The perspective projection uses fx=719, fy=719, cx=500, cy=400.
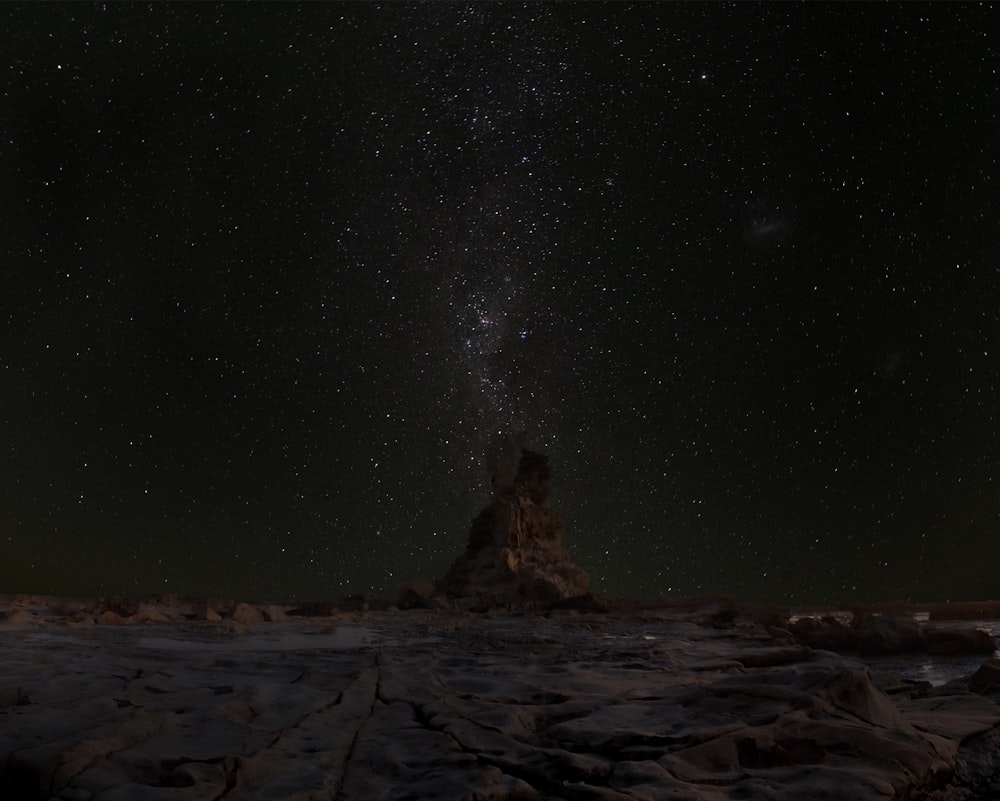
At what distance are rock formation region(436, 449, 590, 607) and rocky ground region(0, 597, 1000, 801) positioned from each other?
384 inches

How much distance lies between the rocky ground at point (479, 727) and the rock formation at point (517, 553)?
384 inches

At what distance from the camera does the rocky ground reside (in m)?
3.66

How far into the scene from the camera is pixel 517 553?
63.2 feet

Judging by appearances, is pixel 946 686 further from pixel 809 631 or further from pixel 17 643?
pixel 17 643

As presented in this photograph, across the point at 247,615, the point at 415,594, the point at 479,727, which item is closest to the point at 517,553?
the point at 415,594

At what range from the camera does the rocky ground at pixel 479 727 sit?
3.66m

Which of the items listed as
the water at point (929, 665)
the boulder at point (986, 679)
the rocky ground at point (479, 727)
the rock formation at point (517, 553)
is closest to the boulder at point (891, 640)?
the water at point (929, 665)

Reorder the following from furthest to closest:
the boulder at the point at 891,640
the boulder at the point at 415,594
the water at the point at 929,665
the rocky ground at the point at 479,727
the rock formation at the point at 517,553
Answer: the rock formation at the point at 517,553 → the boulder at the point at 415,594 → the boulder at the point at 891,640 → the water at the point at 929,665 → the rocky ground at the point at 479,727

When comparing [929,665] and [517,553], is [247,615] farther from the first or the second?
[929,665]

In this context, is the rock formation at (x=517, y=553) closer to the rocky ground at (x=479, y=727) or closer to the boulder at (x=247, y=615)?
the boulder at (x=247, y=615)

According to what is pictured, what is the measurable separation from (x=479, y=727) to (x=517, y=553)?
48.4 ft

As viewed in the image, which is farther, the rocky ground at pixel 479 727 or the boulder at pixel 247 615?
the boulder at pixel 247 615

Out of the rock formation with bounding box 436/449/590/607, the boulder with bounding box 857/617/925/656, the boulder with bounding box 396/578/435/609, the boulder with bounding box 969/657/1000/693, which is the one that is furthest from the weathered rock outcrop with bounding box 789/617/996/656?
the boulder with bounding box 396/578/435/609

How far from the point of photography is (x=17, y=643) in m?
7.73
